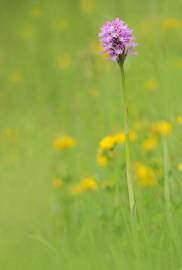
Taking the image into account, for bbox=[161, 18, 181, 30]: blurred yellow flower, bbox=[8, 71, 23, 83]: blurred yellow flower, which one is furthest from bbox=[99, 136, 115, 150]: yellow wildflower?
bbox=[8, 71, 23, 83]: blurred yellow flower

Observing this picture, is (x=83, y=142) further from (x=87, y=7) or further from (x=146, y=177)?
(x=87, y=7)

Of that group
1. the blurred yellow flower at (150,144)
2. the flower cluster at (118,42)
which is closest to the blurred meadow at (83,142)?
the blurred yellow flower at (150,144)

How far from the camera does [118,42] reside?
1494 mm

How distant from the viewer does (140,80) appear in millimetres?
3209

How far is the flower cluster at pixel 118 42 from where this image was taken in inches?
58.1

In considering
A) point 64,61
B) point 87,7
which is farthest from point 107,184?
point 87,7

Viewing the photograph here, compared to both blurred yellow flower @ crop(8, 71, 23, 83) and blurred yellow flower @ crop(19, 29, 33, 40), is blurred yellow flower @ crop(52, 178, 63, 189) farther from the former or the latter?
blurred yellow flower @ crop(19, 29, 33, 40)

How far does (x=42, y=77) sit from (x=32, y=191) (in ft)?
7.43

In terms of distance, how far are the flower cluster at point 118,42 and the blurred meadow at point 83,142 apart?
153mm

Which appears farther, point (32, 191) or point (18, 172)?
point (18, 172)

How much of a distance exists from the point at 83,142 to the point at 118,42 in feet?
5.39

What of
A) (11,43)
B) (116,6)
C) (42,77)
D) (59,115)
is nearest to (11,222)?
(59,115)

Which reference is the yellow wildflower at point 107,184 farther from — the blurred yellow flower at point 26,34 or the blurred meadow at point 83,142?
the blurred yellow flower at point 26,34

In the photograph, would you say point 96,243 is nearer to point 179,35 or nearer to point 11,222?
point 11,222
